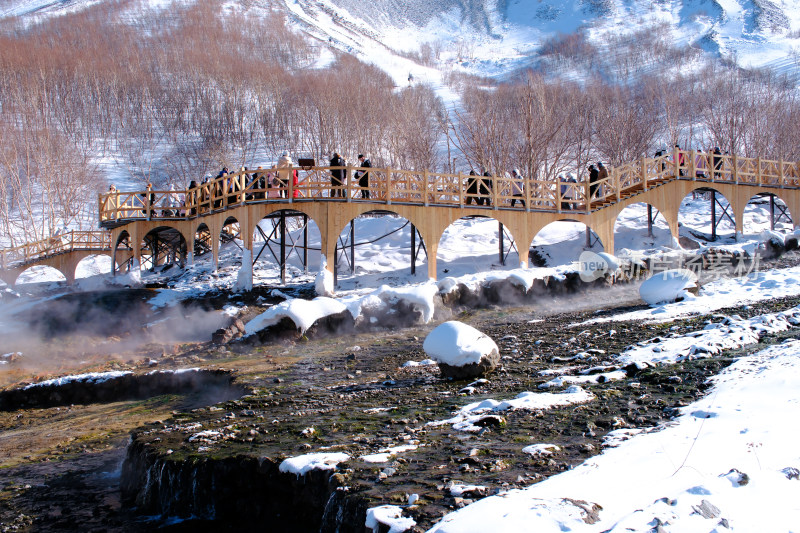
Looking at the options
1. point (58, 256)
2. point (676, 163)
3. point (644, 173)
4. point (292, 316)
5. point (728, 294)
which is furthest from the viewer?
point (58, 256)

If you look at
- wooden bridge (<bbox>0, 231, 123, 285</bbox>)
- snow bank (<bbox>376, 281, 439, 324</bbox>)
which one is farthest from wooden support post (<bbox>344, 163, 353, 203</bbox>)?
wooden bridge (<bbox>0, 231, 123, 285</bbox>)

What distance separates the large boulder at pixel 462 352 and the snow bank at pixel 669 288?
7.50m

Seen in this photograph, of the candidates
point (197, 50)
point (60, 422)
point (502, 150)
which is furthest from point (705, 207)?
point (197, 50)

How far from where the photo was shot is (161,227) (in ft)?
88.8

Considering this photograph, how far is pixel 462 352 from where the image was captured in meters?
9.48

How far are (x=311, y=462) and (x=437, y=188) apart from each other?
61.9ft

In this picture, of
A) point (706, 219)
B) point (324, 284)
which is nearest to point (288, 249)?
point (324, 284)

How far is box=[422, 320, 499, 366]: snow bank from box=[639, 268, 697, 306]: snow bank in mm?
7504

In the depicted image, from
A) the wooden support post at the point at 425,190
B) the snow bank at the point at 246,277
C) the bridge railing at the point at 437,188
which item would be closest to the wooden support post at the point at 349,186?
the bridge railing at the point at 437,188

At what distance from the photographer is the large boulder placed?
9.51 m

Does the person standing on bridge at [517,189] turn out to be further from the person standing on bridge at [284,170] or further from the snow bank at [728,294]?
the person standing on bridge at [284,170]

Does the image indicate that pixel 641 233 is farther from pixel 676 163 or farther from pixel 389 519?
pixel 389 519

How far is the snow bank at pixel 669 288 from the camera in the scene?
51.0 ft

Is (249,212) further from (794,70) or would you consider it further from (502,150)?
(794,70)
